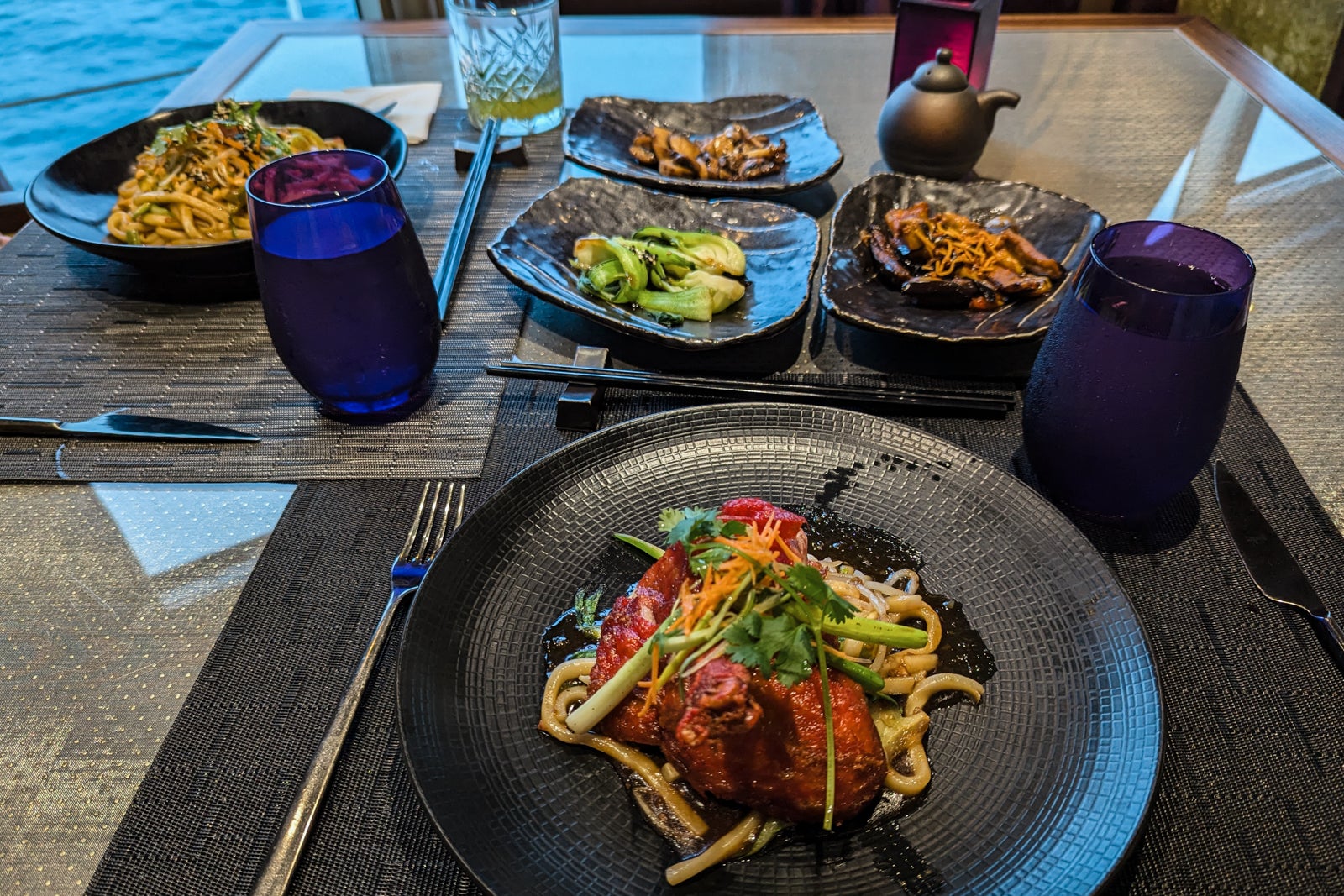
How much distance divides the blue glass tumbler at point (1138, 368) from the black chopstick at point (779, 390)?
211 mm

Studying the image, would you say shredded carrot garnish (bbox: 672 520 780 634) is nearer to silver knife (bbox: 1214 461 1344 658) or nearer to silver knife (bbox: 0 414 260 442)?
silver knife (bbox: 1214 461 1344 658)

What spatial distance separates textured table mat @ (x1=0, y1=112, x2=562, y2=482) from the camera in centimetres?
164

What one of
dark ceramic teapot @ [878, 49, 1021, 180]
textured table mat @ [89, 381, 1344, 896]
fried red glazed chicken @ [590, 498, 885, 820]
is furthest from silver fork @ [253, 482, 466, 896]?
dark ceramic teapot @ [878, 49, 1021, 180]

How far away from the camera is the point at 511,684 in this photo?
1139 mm

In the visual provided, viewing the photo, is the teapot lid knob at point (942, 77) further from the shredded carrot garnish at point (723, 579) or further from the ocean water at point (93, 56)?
the ocean water at point (93, 56)

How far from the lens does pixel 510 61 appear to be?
2623mm

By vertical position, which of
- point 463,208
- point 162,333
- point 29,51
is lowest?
point 29,51

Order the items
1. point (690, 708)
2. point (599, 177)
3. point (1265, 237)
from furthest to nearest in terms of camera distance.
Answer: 1. point (599, 177)
2. point (1265, 237)
3. point (690, 708)

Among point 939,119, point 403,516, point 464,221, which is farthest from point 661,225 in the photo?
point 403,516

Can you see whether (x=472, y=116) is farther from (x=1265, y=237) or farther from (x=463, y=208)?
(x=1265, y=237)

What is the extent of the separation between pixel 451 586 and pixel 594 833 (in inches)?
15.1

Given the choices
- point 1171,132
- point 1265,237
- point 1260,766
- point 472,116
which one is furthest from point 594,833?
point 1171,132

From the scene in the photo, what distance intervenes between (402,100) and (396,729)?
2.37 m

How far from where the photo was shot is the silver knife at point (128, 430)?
1.67m
